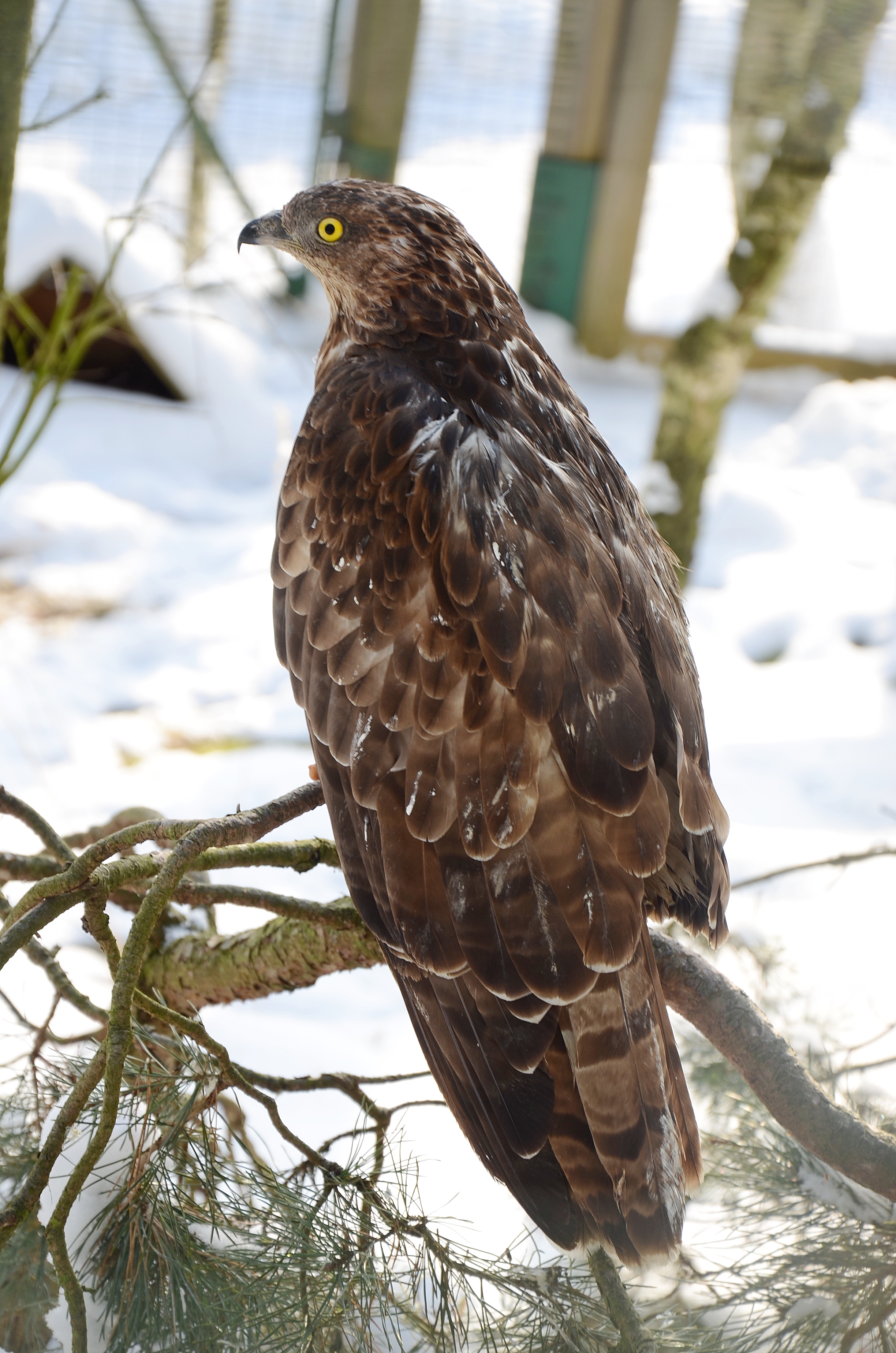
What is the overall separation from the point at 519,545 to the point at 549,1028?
535 millimetres

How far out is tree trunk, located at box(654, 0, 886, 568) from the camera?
3605 mm

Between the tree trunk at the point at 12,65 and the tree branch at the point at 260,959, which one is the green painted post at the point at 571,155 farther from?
the tree branch at the point at 260,959

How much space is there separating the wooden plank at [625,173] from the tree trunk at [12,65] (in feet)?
13.5

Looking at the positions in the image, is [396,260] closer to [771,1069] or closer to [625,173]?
A: [771,1069]

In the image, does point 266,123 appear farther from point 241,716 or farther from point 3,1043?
point 3,1043

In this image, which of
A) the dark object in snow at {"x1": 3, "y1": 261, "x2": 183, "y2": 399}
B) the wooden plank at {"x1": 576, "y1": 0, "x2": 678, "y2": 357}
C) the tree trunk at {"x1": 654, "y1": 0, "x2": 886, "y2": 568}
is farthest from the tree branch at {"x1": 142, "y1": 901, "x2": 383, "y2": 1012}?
the wooden plank at {"x1": 576, "y1": 0, "x2": 678, "y2": 357}

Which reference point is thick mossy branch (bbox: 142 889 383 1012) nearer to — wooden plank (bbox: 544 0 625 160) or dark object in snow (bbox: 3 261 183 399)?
dark object in snow (bbox: 3 261 183 399)

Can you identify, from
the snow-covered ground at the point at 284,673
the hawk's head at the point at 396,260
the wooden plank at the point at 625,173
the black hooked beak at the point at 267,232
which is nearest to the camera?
the hawk's head at the point at 396,260

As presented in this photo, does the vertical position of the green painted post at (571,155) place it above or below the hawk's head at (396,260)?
above

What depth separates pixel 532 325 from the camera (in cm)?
589

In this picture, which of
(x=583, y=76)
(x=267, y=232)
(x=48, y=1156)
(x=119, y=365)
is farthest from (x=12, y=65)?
(x=583, y=76)

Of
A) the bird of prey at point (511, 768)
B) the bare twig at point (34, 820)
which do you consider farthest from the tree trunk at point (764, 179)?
the bare twig at point (34, 820)

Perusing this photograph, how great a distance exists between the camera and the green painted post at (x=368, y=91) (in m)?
5.46

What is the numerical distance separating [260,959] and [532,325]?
486cm
